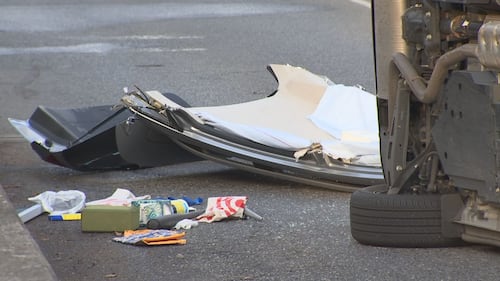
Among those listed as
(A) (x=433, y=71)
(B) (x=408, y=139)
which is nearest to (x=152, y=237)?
(B) (x=408, y=139)

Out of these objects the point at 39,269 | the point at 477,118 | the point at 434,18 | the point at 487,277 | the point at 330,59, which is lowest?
the point at 330,59

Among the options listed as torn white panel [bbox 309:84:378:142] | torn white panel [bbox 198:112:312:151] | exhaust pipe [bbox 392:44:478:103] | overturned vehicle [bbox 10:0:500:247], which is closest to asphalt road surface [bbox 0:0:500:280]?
overturned vehicle [bbox 10:0:500:247]

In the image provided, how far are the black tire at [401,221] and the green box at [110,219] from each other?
1244mm

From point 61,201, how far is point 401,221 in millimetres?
2238

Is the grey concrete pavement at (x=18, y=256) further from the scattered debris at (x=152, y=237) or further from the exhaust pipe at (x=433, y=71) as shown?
the exhaust pipe at (x=433, y=71)

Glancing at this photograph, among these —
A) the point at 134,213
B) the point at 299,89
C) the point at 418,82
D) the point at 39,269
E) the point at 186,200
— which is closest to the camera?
the point at 39,269

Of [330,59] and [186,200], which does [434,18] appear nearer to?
[186,200]

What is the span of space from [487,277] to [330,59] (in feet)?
29.2

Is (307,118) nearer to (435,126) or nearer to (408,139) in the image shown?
(408,139)

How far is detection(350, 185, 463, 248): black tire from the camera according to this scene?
5.75 m

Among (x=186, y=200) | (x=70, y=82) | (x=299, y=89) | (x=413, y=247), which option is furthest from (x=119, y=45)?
(x=413, y=247)

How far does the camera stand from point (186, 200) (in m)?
7.13

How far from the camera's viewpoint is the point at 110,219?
252 inches

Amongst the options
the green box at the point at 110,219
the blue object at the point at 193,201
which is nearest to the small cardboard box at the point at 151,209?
the green box at the point at 110,219
